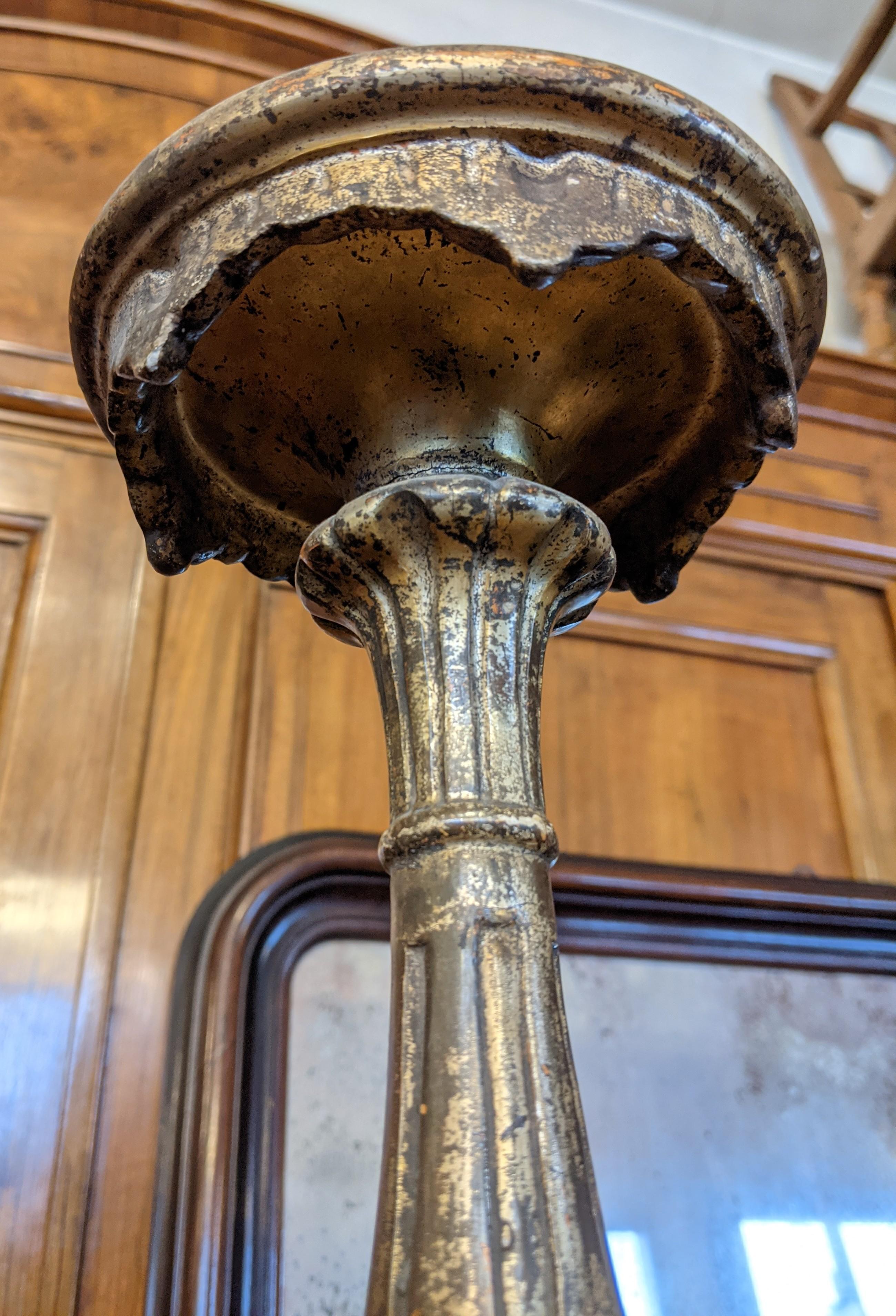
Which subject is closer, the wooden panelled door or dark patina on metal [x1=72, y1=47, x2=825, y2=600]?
dark patina on metal [x1=72, y1=47, x2=825, y2=600]

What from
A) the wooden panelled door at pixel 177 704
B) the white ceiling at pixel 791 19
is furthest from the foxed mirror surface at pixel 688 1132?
the white ceiling at pixel 791 19

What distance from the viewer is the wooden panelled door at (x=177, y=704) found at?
2.28ft

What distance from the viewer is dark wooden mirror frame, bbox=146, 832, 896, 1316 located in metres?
0.65

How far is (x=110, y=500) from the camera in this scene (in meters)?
0.91

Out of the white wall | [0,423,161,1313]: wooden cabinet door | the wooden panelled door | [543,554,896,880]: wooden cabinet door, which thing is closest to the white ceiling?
the white wall

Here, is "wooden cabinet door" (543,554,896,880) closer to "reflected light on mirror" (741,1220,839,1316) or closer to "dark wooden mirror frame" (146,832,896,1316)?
"dark wooden mirror frame" (146,832,896,1316)

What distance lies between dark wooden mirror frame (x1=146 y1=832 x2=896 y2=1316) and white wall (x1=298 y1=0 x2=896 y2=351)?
817mm

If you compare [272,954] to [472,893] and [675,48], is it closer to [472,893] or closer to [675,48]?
[472,893]

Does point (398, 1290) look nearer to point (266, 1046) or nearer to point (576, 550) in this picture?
point (576, 550)

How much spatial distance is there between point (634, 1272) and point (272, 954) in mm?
322

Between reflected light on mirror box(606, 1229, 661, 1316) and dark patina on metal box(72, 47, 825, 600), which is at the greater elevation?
dark patina on metal box(72, 47, 825, 600)

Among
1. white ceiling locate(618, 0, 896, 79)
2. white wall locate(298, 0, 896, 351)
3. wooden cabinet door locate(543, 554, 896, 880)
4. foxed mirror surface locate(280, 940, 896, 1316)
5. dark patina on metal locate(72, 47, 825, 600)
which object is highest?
white ceiling locate(618, 0, 896, 79)

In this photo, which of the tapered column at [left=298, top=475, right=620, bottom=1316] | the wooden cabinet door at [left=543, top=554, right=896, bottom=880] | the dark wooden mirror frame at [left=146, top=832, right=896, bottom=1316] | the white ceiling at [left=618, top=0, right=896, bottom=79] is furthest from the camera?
the white ceiling at [left=618, top=0, right=896, bottom=79]

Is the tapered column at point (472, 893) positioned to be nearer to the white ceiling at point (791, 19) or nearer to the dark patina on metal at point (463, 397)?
the dark patina on metal at point (463, 397)
